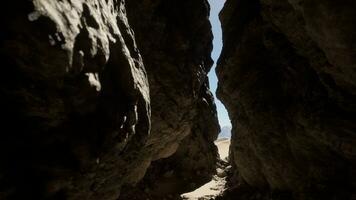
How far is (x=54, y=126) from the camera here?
25.4ft

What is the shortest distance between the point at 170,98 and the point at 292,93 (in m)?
5.61

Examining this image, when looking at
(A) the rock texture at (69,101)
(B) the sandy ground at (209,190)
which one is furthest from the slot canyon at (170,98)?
(B) the sandy ground at (209,190)

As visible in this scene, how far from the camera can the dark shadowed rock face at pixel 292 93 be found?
10453 millimetres

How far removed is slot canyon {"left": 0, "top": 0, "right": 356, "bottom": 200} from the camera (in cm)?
689

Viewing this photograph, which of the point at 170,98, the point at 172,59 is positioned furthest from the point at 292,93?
the point at 172,59

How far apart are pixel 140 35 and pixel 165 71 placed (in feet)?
6.79

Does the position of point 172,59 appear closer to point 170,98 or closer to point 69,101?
point 170,98

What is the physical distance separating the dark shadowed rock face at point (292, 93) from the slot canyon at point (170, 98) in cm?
5

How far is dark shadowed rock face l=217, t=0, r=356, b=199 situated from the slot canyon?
0.05 m

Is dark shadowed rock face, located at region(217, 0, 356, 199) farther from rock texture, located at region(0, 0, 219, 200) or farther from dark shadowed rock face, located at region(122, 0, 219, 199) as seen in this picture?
rock texture, located at region(0, 0, 219, 200)

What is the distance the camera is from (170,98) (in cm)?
1642

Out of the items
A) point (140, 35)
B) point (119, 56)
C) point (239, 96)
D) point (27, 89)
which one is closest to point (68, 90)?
point (27, 89)

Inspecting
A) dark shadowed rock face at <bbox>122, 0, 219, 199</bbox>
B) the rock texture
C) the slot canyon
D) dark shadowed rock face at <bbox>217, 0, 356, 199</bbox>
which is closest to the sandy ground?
the slot canyon

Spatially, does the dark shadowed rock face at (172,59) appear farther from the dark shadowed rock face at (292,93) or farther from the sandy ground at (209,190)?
the sandy ground at (209,190)
